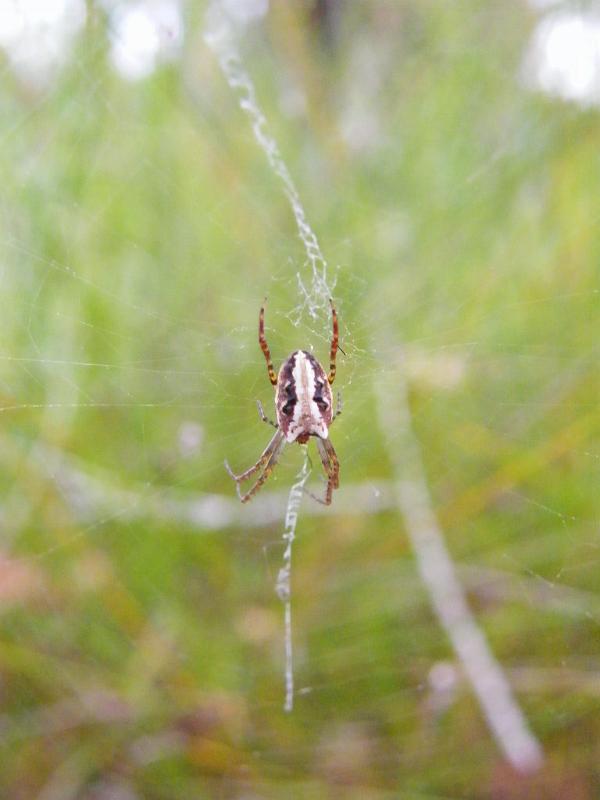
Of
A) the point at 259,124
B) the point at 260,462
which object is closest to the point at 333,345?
the point at 260,462

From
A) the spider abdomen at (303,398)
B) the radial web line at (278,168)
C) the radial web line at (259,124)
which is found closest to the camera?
the spider abdomen at (303,398)

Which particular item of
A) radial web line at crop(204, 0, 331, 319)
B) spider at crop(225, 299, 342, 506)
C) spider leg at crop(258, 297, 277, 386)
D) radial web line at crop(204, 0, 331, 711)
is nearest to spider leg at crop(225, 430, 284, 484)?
spider at crop(225, 299, 342, 506)

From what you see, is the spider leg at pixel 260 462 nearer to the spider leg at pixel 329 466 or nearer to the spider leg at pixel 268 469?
the spider leg at pixel 268 469

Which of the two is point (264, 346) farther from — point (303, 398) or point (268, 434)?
point (268, 434)

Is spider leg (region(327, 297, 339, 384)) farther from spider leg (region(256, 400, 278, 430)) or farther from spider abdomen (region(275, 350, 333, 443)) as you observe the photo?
spider leg (region(256, 400, 278, 430))

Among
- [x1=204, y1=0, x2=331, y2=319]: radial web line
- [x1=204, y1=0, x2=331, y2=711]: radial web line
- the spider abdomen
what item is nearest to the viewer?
the spider abdomen

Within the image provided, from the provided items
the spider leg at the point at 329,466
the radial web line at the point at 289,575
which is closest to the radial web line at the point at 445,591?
the spider leg at the point at 329,466

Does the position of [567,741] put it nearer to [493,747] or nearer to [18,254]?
[493,747]
